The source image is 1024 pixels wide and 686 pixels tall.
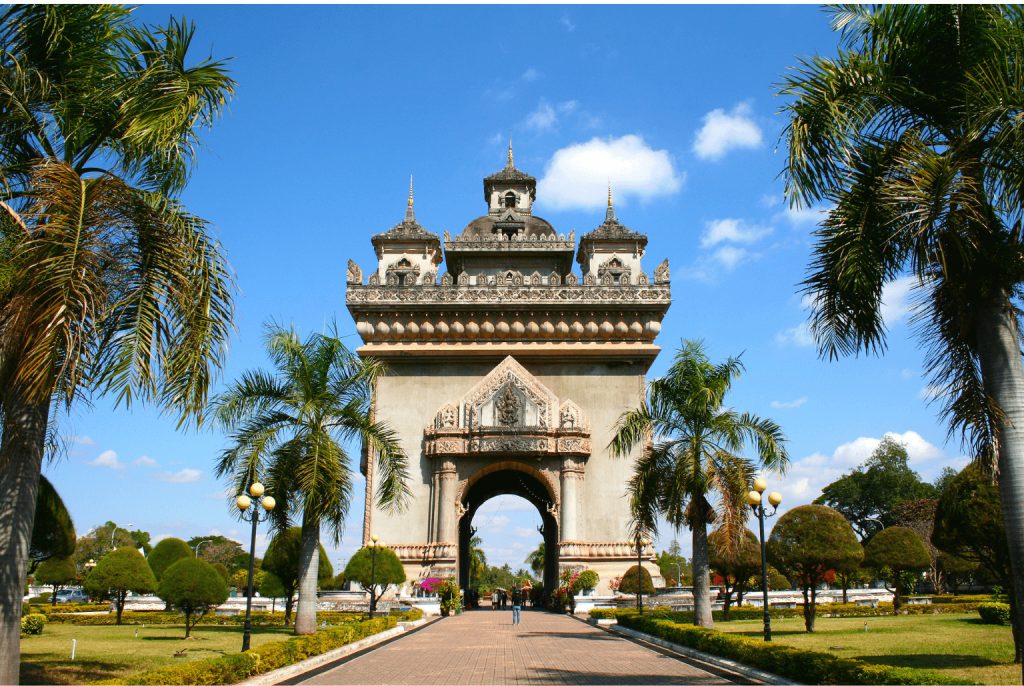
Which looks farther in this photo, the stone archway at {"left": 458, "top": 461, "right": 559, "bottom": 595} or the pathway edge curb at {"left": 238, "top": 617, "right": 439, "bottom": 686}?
the stone archway at {"left": 458, "top": 461, "right": 559, "bottom": 595}

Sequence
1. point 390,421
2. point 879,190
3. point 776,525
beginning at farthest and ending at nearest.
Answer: point 390,421
point 776,525
point 879,190

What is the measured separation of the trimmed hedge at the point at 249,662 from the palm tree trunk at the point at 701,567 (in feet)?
24.6

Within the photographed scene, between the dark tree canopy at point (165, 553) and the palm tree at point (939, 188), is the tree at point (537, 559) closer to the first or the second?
the dark tree canopy at point (165, 553)

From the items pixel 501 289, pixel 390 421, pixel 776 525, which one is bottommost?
pixel 776 525

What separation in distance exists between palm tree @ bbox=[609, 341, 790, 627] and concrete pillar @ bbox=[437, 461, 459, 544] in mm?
12213

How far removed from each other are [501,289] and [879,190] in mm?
24590

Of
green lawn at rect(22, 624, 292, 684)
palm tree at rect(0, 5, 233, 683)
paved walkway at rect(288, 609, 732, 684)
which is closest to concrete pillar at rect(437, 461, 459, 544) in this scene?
green lawn at rect(22, 624, 292, 684)

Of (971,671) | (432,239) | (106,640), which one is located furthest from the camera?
(432,239)

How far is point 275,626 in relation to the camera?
24328mm

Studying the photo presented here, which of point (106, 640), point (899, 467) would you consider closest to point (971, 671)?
point (106, 640)

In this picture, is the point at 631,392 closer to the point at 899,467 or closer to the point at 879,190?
the point at 879,190

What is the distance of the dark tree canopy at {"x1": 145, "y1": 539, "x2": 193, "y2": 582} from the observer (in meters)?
31.5

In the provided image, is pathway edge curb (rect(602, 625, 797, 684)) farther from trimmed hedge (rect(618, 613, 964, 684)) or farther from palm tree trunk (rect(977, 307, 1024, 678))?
palm tree trunk (rect(977, 307, 1024, 678))

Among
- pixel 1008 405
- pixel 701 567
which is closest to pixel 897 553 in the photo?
pixel 701 567
